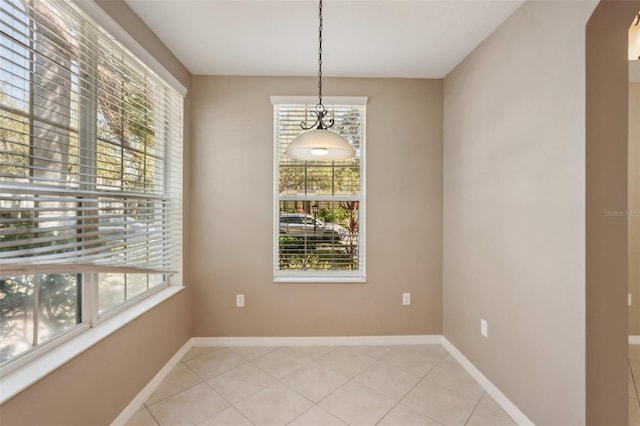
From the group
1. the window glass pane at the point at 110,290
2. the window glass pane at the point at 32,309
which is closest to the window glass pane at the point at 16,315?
the window glass pane at the point at 32,309

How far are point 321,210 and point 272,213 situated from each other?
0.50m

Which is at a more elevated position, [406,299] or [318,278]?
[318,278]

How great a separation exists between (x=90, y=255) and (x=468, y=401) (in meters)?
2.63

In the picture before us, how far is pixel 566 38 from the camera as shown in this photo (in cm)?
150

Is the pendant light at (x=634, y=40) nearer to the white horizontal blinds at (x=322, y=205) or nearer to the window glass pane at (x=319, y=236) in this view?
the white horizontal blinds at (x=322, y=205)

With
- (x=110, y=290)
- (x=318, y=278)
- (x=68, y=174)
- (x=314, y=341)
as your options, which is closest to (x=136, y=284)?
(x=110, y=290)

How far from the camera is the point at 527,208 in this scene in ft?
5.82

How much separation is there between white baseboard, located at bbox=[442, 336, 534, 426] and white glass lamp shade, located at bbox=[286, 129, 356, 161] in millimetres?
1990

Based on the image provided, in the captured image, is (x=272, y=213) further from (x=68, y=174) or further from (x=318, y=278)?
(x=68, y=174)

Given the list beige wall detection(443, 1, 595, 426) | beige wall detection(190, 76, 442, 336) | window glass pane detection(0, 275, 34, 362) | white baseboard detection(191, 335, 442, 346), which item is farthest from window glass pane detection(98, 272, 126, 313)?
beige wall detection(443, 1, 595, 426)

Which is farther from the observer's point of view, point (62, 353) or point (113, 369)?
point (113, 369)

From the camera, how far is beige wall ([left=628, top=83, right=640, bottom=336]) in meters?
2.22

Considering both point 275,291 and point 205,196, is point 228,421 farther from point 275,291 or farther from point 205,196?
point 205,196

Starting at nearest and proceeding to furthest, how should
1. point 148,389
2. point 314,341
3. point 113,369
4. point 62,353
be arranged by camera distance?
point 62,353 → point 113,369 → point 148,389 → point 314,341
